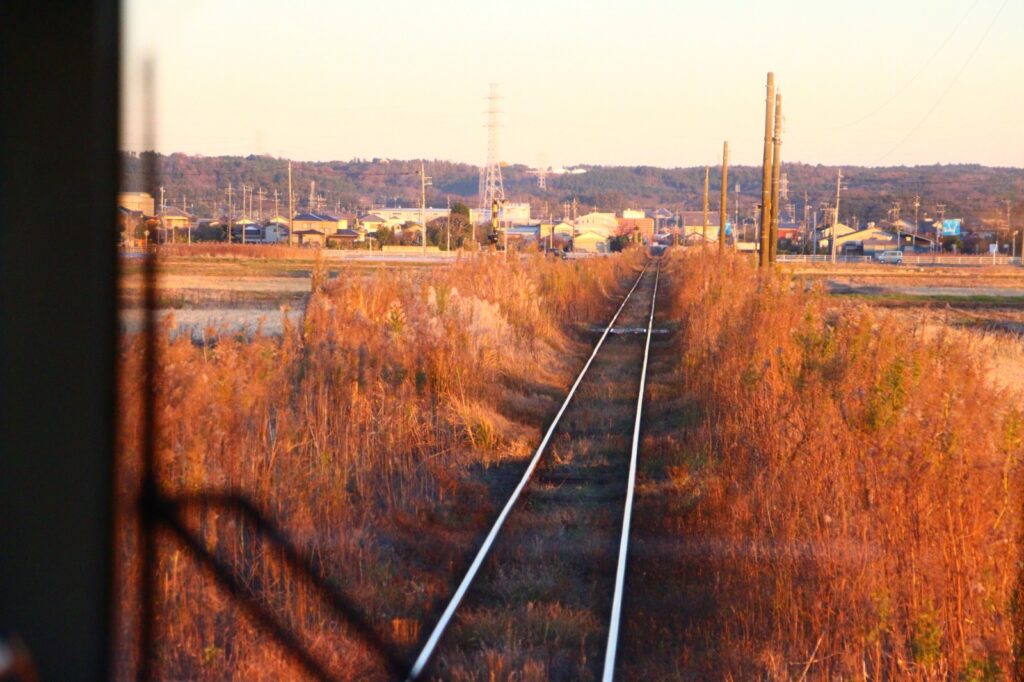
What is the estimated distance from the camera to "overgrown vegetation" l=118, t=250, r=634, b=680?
6012 millimetres

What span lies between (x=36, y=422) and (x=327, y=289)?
26.8 ft

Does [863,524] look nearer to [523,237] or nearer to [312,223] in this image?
[312,223]

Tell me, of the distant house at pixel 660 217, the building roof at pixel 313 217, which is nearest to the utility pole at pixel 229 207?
the building roof at pixel 313 217

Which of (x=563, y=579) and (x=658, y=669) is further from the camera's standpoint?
(x=563, y=579)

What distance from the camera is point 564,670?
5.91m

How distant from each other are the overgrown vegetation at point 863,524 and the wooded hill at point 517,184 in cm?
431

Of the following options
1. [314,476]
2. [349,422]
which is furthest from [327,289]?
[314,476]

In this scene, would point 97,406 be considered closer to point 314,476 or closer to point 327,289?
point 314,476

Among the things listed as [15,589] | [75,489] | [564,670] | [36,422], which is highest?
[36,422]

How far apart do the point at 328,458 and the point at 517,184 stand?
9873 centimetres

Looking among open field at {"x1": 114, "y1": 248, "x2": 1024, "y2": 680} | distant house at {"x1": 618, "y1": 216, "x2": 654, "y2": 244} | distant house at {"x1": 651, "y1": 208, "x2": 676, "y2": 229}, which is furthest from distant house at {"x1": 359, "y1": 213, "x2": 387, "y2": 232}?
distant house at {"x1": 651, "y1": 208, "x2": 676, "y2": 229}

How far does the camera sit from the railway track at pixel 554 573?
5984 millimetres

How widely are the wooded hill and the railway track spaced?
3.13 metres

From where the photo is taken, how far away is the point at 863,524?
6805 mm
